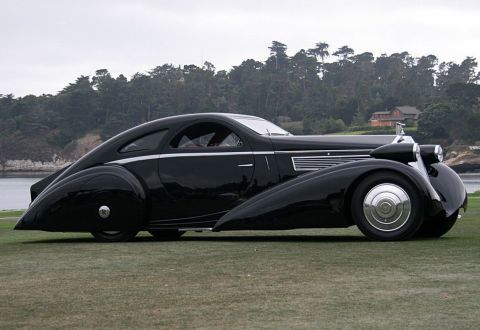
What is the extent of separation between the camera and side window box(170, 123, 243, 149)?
12.8 m

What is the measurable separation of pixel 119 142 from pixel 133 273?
4487 mm

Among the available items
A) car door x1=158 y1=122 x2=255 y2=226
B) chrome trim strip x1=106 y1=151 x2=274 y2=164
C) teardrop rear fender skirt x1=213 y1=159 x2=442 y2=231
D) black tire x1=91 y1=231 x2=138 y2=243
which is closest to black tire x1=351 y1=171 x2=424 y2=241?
teardrop rear fender skirt x1=213 y1=159 x2=442 y2=231

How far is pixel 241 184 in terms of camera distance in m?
12.4

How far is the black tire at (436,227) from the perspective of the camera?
494 inches

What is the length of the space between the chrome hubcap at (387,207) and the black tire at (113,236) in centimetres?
311

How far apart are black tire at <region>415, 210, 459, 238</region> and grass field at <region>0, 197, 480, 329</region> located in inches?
21.0

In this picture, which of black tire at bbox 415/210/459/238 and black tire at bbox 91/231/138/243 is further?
black tire at bbox 91/231/138/243

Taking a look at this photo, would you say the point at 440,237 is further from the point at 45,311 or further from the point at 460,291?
the point at 45,311

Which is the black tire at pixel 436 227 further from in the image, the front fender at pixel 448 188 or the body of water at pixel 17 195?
the body of water at pixel 17 195

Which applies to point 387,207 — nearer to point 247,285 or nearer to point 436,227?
point 436,227

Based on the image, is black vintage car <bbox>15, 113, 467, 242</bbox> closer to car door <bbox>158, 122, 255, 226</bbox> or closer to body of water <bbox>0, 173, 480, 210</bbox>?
car door <bbox>158, 122, 255, 226</bbox>

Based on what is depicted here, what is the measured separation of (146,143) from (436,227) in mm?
3866

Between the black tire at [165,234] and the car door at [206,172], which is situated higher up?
the car door at [206,172]

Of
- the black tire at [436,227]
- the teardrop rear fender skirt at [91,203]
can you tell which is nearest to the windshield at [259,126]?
the teardrop rear fender skirt at [91,203]
